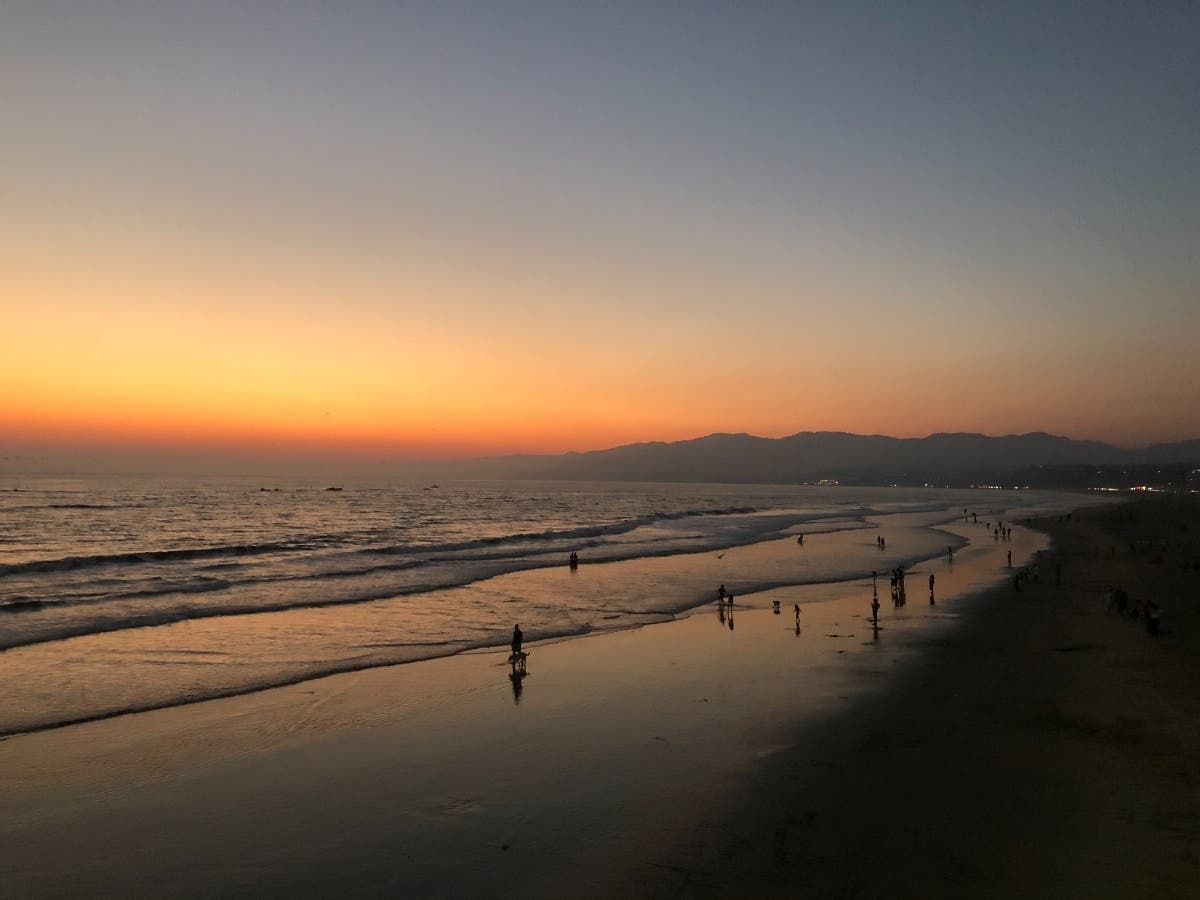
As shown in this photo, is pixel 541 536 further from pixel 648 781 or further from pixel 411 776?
pixel 648 781

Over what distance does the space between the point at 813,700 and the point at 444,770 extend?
9.06 meters

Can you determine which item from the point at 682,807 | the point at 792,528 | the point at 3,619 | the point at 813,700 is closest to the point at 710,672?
the point at 813,700

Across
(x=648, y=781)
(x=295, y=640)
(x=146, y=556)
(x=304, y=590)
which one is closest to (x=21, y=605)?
(x=304, y=590)

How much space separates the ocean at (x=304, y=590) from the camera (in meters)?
20.6

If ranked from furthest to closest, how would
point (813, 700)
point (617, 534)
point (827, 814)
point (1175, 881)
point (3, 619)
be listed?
point (617, 534)
point (3, 619)
point (813, 700)
point (827, 814)
point (1175, 881)

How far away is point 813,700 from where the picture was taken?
1767 cm

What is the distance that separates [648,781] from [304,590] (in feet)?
92.0

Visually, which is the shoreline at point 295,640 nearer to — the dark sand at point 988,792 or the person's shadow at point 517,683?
the person's shadow at point 517,683

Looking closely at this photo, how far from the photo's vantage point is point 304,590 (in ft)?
118

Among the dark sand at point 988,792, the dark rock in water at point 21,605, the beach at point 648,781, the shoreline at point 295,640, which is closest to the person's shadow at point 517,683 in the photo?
the beach at point 648,781

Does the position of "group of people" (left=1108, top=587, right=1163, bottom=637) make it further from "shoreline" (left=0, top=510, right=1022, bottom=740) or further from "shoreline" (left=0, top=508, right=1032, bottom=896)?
"shoreline" (left=0, top=510, right=1022, bottom=740)

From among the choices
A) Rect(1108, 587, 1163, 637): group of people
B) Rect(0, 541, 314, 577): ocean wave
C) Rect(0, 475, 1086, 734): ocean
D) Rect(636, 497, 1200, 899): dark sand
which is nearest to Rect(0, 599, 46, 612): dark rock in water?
Rect(0, 475, 1086, 734): ocean

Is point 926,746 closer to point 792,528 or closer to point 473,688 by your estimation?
point 473,688

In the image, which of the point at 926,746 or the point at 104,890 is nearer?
the point at 104,890
